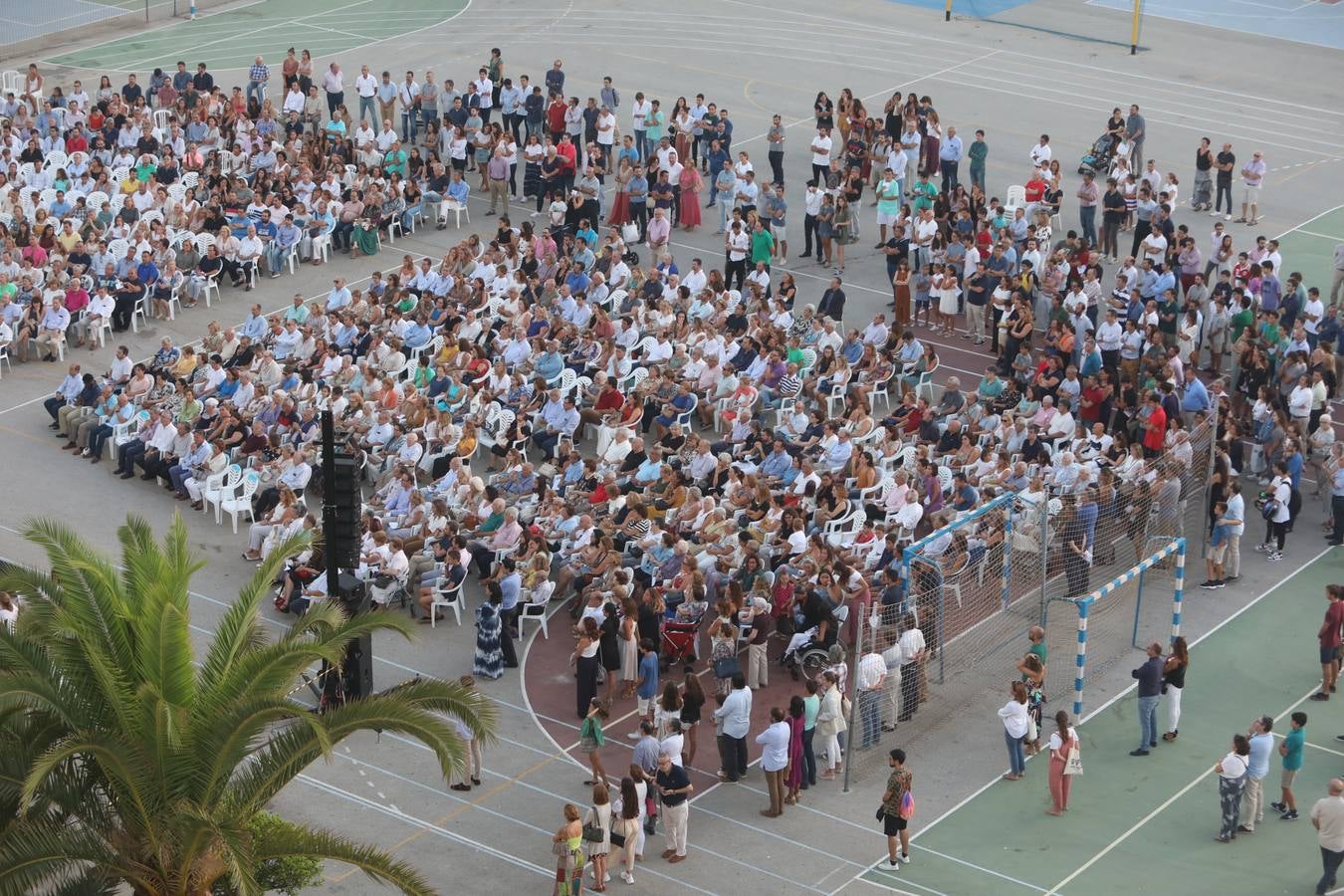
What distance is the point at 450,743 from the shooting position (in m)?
18.8

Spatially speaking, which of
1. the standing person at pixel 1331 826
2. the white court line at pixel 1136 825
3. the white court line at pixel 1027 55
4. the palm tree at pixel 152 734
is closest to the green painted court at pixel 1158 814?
the white court line at pixel 1136 825

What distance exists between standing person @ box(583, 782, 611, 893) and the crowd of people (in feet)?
1.86

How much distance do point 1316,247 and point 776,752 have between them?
21.5 meters

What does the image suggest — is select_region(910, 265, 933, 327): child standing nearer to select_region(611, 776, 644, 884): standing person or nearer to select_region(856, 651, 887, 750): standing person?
select_region(856, 651, 887, 750): standing person

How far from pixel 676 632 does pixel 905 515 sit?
12.6ft

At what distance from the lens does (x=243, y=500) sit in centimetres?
3098

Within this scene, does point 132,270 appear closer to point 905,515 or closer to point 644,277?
point 644,277

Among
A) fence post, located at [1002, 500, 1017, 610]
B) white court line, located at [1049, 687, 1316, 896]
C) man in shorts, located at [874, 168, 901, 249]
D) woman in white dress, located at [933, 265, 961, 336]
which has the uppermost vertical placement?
man in shorts, located at [874, 168, 901, 249]

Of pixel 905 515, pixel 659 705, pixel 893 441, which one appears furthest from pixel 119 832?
pixel 893 441

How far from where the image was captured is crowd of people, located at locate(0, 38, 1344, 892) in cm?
2706

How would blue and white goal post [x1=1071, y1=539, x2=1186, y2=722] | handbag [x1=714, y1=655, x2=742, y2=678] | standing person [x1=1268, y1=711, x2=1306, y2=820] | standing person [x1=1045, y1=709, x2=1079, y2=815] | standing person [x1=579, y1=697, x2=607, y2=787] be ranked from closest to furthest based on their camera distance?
standing person [x1=1268, y1=711, x2=1306, y2=820] < standing person [x1=1045, y1=709, x2=1079, y2=815] < standing person [x1=579, y1=697, x2=607, y2=787] < handbag [x1=714, y1=655, x2=742, y2=678] < blue and white goal post [x1=1071, y1=539, x2=1186, y2=722]

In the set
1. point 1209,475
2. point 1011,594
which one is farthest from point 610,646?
point 1209,475

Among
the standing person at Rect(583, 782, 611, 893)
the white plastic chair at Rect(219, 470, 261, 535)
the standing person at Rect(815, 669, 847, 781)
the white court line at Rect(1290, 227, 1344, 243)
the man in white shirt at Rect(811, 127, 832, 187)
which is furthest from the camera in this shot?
the man in white shirt at Rect(811, 127, 832, 187)

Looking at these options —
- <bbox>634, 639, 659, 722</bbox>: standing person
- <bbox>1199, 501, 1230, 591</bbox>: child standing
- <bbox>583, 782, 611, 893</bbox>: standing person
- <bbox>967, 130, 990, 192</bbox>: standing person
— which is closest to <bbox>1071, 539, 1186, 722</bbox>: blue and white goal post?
<bbox>1199, 501, 1230, 591</bbox>: child standing
